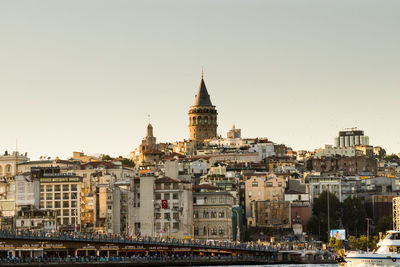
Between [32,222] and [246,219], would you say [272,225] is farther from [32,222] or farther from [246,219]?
[32,222]

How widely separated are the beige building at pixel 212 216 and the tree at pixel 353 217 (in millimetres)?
20555

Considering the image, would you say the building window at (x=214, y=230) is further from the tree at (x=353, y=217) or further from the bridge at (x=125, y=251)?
the tree at (x=353, y=217)

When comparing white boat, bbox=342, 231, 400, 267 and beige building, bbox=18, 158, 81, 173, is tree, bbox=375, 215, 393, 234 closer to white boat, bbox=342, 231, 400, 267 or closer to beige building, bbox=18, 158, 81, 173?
white boat, bbox=342, 231, 400, 267

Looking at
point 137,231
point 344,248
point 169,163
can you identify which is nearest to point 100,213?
point 137,231

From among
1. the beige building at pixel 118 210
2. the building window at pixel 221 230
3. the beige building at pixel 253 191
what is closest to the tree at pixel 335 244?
the building window at pixel 221 230

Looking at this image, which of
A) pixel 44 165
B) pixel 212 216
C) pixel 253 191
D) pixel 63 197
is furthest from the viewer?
pixel 44 165

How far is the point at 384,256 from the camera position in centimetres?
10650

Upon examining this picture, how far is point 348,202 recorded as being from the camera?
169m

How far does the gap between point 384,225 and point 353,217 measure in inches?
386

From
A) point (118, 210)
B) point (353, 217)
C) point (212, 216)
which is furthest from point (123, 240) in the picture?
point (353, 217)

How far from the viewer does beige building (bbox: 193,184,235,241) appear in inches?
5925

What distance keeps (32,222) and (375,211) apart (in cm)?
5326

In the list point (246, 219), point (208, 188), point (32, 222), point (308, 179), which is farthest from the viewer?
point (308, 179)

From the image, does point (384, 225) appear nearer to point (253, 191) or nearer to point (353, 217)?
point (353, 217)
